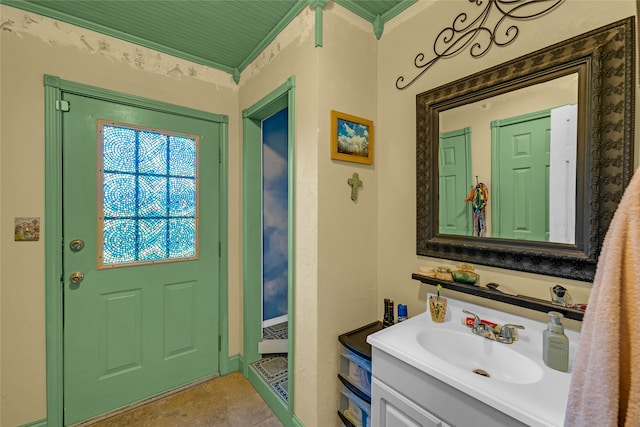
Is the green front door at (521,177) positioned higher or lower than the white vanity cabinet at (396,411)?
higher

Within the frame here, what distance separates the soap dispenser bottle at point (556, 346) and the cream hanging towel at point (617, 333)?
0.58m

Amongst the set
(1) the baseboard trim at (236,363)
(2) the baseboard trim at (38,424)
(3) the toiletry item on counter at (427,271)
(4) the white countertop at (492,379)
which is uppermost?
(3) the toiletry item on counter at (427,271)

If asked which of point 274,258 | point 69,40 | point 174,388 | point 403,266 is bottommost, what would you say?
point 174,388

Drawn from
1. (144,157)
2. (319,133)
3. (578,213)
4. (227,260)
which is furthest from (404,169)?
(144,157)

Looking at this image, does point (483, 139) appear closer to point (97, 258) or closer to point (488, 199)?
point (488, 199)

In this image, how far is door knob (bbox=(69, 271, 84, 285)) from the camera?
1631mm

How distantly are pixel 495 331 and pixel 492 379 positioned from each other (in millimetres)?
345

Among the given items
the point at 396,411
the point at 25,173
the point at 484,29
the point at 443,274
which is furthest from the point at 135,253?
the point at 484,29

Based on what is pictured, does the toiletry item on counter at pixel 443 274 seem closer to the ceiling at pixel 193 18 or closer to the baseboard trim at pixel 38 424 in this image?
the ceiling at pixel 193 18

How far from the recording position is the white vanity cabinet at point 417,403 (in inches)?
32.5

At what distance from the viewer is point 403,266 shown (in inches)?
61.2

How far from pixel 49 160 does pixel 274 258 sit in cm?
193

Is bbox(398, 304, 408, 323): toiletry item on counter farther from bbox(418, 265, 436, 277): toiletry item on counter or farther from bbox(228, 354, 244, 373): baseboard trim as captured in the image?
bbox(228, 354, 244, 373): baseboard trim

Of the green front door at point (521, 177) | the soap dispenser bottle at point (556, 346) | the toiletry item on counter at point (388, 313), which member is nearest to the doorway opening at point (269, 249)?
the toiletry item on counter at point (388, 313)
